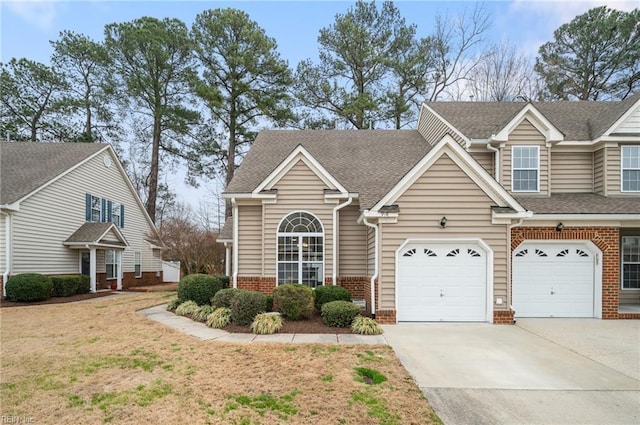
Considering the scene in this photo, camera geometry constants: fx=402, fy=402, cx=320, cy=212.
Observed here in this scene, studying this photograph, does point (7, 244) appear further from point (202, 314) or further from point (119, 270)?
point (202, 314)

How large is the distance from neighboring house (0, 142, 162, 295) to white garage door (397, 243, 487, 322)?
15597mm

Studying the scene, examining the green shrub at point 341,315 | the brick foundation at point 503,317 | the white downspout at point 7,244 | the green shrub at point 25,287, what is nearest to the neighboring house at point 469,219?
the brick foundation at point 503,317

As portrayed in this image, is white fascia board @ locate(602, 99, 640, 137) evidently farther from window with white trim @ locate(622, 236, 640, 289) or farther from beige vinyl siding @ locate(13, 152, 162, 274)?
beige vinyl siding @ locate(13, 152, 162, 274)

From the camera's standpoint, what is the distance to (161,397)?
17.7 ft

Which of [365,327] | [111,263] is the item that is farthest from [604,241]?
[111,263]

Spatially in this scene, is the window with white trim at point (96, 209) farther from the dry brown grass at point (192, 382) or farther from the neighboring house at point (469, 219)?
the dry brown grass at point (192, 382)

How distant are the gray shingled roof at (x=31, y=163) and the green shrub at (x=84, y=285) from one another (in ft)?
15.2

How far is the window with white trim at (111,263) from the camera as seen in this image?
74.3 ft

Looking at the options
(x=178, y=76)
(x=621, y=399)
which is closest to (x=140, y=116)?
(x=178, y=76)

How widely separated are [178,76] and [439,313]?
2508 cm

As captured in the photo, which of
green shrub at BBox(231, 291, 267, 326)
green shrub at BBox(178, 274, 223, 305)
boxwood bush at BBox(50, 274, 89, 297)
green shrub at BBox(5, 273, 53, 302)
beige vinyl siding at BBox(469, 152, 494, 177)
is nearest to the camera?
green shrub at BBox(231, 291, 267, 326)

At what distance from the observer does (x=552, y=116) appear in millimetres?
15242

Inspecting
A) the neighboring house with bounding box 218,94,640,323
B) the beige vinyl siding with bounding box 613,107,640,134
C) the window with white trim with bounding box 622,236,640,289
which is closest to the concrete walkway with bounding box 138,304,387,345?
the neighboring house with bounding box 218,94,640,323

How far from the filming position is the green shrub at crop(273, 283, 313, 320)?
34.0ft
